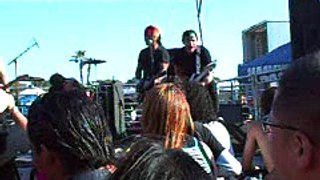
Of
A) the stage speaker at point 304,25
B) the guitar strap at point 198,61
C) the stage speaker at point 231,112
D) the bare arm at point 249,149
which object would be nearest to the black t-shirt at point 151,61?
the guitar strap at point 198,61

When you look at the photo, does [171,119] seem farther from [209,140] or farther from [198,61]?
[198,61]

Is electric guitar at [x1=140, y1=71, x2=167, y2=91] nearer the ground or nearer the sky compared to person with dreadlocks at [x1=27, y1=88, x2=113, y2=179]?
nearer the sky

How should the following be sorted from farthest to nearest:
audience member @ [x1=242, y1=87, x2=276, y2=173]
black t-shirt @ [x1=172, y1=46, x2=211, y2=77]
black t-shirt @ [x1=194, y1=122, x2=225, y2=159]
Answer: black t-shirt @ [x1=172, y1=46, x2=211, y2=77]
audience member @ [x1=242, y1=87, x2=276, y2=173]
black t-shirt @ [x1=194, y1=122, x2=225, y2=159]

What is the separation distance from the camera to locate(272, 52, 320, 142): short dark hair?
1540 millimetres

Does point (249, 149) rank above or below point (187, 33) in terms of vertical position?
below

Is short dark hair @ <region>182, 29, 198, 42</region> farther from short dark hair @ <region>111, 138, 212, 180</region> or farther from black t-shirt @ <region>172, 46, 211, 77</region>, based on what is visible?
short dark hair @ <region>111, 138, 212, 180</region>

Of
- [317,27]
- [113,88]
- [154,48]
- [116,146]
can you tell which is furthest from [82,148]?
[113,88]

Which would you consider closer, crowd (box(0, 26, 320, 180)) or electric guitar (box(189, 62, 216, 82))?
crowd (box(0, 26, 320, 180))

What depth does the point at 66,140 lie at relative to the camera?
2.43 meters

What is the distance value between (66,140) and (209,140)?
6.07 feet

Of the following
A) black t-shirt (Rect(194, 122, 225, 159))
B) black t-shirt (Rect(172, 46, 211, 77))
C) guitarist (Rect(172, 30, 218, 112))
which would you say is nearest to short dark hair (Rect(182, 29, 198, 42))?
guitarist (Rect(172, 30, 218, 112))

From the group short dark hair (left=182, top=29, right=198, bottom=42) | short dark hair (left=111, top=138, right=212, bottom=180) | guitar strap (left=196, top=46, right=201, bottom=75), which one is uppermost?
short dark hair (left=182, top=29, right=198, bottom=42)

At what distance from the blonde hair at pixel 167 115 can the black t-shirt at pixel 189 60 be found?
4980 millimetres

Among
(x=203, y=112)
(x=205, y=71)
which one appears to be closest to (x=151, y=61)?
(x=205, y=71)
